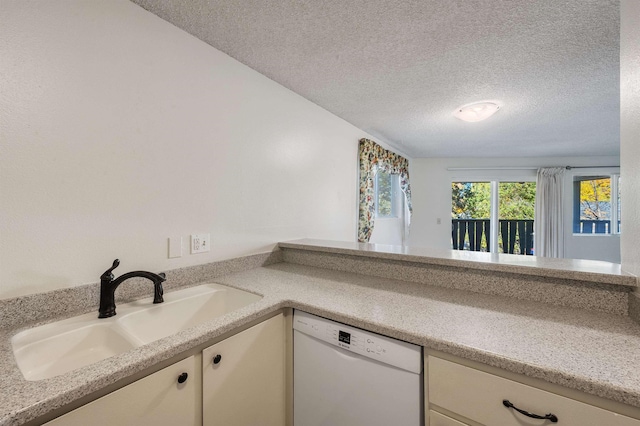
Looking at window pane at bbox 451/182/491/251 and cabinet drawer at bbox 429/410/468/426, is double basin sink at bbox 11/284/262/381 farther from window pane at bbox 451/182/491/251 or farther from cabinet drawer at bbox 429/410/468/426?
window pane at bbox 451/182/491/251

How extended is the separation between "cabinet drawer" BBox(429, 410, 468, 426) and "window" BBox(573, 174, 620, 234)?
567 cm

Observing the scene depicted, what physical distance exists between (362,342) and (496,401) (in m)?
0.43

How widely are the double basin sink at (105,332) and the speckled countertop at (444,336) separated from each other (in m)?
0.07

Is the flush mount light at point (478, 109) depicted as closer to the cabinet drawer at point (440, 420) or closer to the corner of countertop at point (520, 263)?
the corner of countertop at point (520, 263)

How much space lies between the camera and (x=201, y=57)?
5.19ft

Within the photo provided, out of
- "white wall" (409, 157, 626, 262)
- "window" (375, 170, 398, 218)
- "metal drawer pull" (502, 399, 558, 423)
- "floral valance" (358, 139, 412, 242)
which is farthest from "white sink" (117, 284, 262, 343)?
"white wall" (409, 157, 626, 262)

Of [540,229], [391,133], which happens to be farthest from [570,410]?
[540,229]

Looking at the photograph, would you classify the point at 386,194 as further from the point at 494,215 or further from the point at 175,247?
the point at 175,247

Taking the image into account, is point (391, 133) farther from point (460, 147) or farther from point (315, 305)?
point (315, 305)

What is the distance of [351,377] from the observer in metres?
1.06

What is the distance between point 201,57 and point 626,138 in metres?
2.03

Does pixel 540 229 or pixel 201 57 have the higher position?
pixel 201 57

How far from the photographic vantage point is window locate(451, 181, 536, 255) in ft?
16.6

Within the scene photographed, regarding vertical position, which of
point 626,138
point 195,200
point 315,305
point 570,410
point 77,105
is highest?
point 77,105
